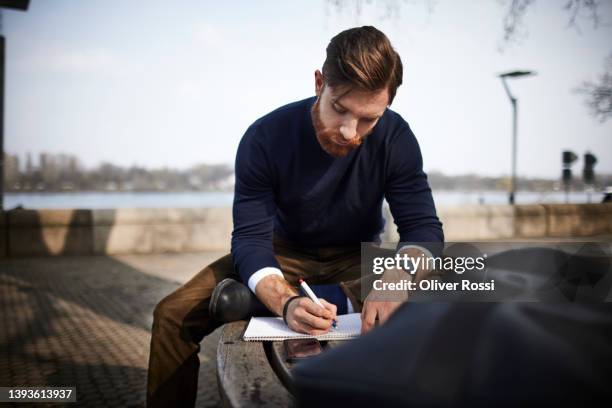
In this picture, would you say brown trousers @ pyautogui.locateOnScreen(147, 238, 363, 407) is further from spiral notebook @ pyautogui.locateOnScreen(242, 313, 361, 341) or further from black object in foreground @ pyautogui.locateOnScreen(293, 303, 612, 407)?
black object in foreground @ pyautogui.locateOnScreen(293, 303, 612, 407)

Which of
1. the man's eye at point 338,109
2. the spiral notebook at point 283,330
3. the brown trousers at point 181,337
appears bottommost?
the brown trousers at point 181,337

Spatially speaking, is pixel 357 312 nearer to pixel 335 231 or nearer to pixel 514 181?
pixel 335 231

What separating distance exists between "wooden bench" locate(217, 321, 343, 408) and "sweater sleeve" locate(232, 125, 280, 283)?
2.10 feet

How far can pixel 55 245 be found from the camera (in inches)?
336

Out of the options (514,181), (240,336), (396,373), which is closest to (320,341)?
(240,336)

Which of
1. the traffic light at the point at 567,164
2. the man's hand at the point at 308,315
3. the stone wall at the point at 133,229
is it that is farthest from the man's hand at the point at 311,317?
the traffic light at the point at 567,164

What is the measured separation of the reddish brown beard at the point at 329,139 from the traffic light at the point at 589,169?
13.2 metres

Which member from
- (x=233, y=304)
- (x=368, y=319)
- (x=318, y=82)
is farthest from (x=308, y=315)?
(x=318, y=82)

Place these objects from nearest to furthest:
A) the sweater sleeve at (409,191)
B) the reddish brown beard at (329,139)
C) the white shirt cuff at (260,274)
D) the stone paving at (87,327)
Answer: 1. the white shirt cuff at (260,274)
2. the reddish brown beard at (329,139)
3. the sweater sleeve at (409,191)
4. the stone paving at (87,327)

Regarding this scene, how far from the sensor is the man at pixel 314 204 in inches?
69.1

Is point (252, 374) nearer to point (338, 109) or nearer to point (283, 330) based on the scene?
point (283, 330)

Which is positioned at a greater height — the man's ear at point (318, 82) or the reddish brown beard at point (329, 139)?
the man's ear at point (318, 82)

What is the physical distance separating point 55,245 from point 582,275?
8977mm

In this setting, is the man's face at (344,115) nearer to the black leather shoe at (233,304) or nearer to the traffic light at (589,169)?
the black leather shoe at (233,304)
